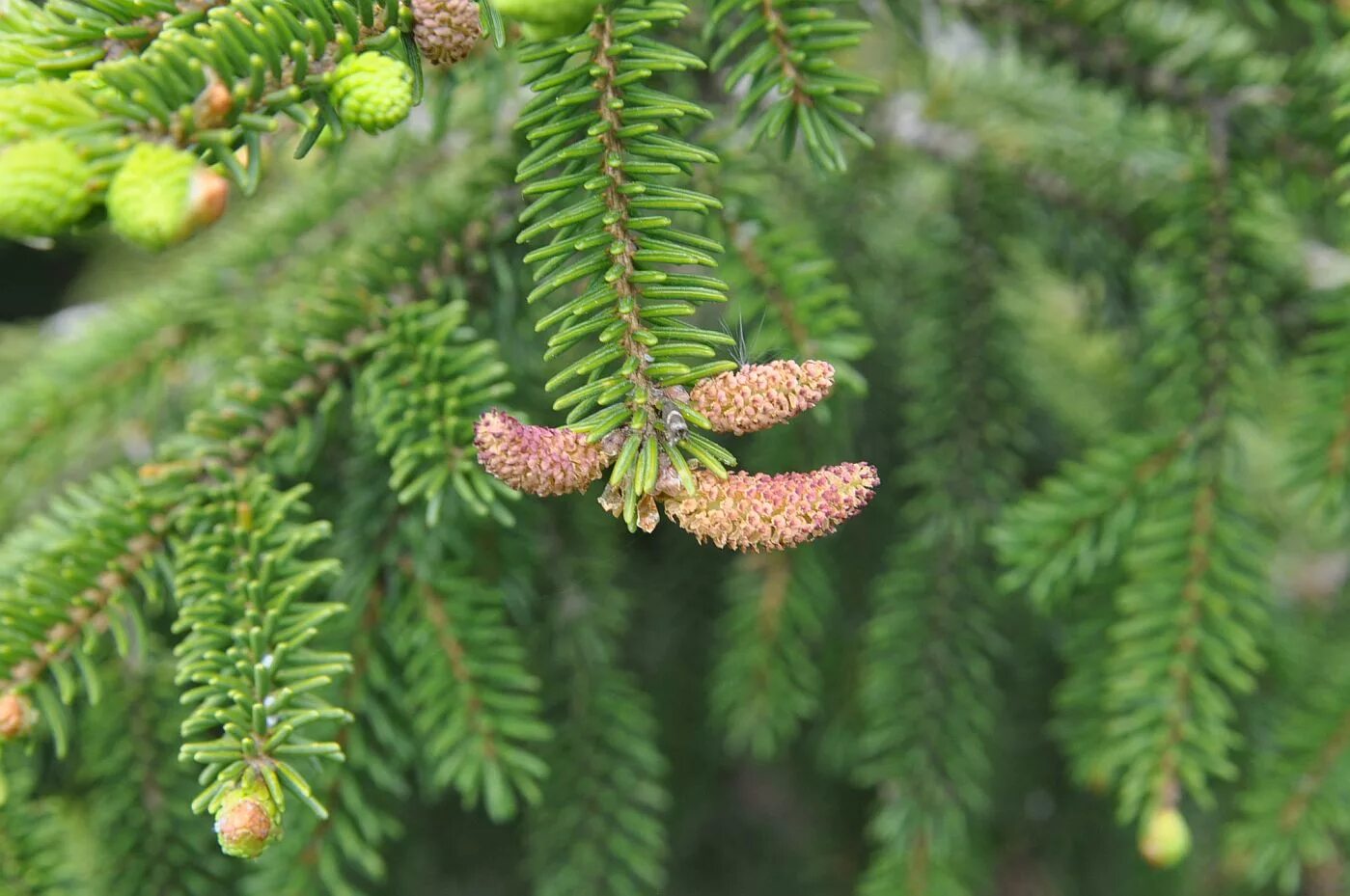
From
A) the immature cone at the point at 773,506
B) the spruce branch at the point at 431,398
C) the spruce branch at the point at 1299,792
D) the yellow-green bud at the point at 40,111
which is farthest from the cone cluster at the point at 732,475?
the spruce branch at the point at 1299,792

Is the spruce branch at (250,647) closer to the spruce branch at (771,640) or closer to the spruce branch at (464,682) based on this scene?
the spruce branch at (464,682)

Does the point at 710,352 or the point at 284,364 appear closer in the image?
the point at 710,352

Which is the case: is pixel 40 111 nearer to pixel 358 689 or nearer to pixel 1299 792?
pixel 358 689

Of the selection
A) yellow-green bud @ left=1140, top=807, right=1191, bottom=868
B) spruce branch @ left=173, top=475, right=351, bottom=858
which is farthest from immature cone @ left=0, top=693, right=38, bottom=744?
yellow-green bud @ left=1140, top=807, right=1191, bottom=868

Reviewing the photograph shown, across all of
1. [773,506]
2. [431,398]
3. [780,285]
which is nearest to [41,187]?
[431,398]

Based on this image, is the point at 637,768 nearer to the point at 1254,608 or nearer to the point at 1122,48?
the point at 1254,608

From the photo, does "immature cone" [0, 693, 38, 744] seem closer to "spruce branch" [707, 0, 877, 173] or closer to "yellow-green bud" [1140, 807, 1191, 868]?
"spruce branch" [707, 0, 877, 173]

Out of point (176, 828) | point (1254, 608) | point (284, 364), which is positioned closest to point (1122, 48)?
point (1254, 608)
